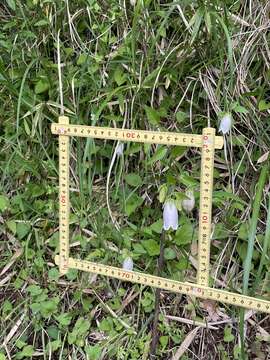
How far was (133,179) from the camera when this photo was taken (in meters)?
1.54

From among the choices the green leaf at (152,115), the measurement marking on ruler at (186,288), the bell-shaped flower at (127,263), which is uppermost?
the green leaf at (152,115)

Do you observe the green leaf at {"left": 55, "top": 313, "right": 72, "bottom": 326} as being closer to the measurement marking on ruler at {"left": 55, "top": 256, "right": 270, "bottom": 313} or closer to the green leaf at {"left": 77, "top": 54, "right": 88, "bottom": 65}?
the measurement marking on ruler at {"left": 55, "top": 256, "right": 270, "bottom": 313}

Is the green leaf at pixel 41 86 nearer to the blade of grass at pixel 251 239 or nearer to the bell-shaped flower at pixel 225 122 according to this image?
the bell-shaped flower at pixel 225 122

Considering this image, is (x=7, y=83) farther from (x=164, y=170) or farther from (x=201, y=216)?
(x=201, y=216)

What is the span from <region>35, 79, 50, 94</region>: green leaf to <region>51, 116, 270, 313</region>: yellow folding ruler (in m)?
0.32

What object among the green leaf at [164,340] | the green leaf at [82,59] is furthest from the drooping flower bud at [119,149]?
the green leaf at [164,340]

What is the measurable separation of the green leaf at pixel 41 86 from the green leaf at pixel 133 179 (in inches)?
14.7

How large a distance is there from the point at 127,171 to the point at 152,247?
0.24 m

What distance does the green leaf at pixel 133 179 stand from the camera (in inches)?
60.5

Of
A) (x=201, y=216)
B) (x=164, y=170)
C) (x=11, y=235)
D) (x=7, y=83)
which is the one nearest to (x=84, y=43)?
(x=7, y=83)

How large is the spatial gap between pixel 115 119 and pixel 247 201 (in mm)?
429

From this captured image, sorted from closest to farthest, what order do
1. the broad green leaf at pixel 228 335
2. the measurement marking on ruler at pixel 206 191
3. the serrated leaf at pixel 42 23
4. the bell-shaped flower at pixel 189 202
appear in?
the measurement marking on ruler at pixel 206 191 → the bell-shaped flower at pixel 189 202 → the broad green leaf at pixel 228 335 → the serrated leaf at pixel 42 23

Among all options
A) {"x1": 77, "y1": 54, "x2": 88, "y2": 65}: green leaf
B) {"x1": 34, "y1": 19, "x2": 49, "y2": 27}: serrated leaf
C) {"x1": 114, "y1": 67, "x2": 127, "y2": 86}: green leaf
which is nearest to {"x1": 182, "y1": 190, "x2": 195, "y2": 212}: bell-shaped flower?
{"x1": 114, "y1": 67, "x2": 127, "y2": 86}: green leaf

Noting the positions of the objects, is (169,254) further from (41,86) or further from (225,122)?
(41,86)
